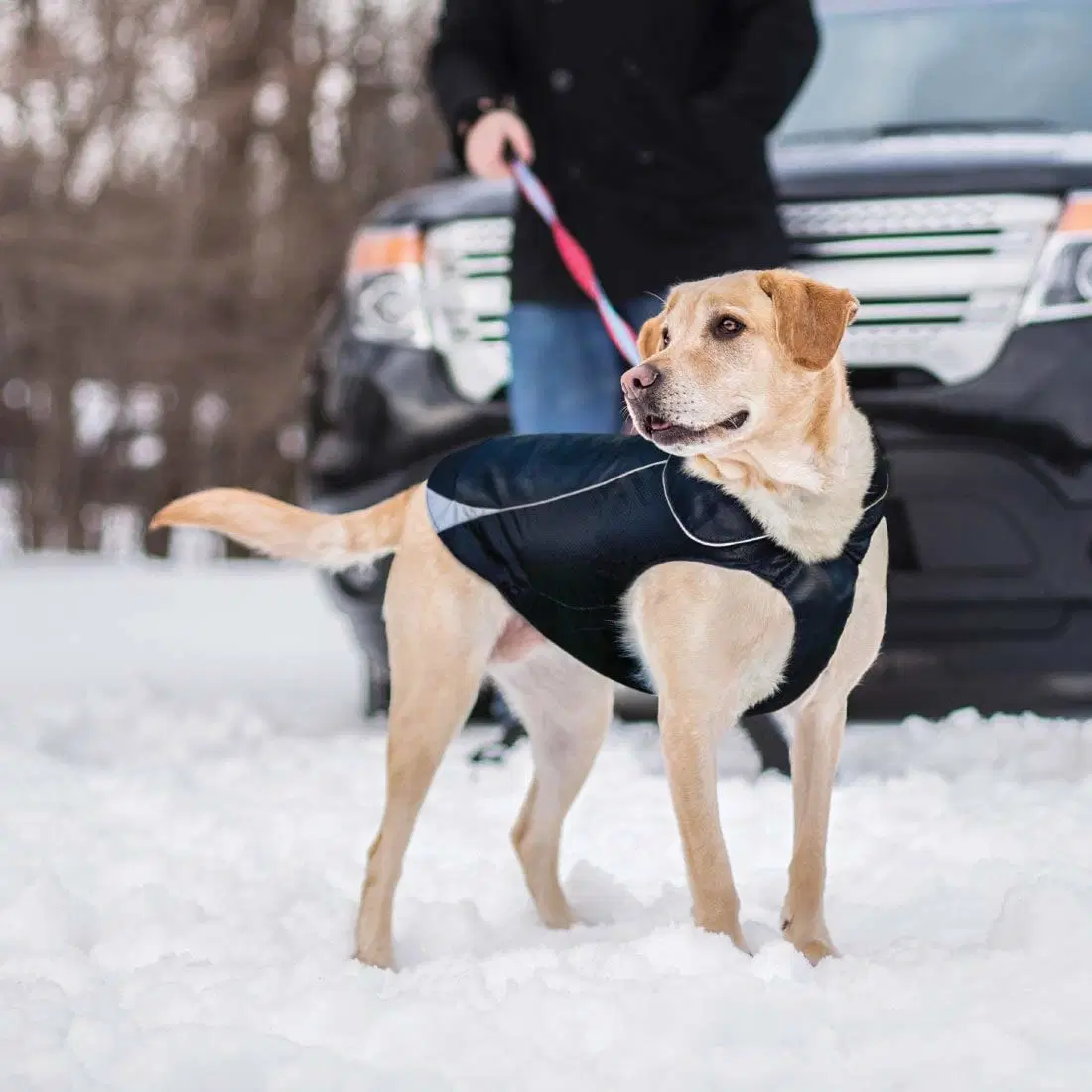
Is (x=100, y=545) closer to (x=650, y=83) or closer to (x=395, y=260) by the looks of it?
(x=395, y=260)

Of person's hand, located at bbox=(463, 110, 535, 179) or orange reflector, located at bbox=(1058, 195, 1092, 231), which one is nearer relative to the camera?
person's hand, located at bbox=(463, 110, 535, 179)

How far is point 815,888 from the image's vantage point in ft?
9.39

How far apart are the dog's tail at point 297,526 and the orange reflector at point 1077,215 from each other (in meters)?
1.99

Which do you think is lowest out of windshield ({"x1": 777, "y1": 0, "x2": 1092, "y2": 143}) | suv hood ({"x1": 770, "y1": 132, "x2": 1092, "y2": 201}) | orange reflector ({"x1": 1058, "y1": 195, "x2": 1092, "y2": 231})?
orange reflector ({"x1": 1058, "y1": 195, "x2": 1092, "y2": 231})

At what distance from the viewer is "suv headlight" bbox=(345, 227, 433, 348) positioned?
4535mm

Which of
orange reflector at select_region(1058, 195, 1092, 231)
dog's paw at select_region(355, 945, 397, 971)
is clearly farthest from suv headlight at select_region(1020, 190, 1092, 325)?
dog's paw at select_region(355, 945, 397, 971)

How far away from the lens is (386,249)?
4578 millimetres

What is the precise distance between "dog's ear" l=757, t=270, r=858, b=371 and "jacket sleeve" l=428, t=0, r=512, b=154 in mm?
1568

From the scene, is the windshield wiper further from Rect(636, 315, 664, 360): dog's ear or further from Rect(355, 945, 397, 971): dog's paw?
Rect(355, 945, 397, 971): dog's paw

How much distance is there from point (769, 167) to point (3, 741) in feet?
9.12

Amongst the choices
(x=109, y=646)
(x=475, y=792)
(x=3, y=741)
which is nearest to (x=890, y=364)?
(x=475, y=792)

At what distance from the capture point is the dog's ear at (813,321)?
267 cm

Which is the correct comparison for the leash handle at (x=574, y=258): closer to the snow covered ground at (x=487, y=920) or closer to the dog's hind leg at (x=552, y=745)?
the dog's hind leg at (x=552, y=745)

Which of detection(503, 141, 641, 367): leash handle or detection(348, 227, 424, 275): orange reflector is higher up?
Result: detection(503, 141, 641, 367): leash handle
